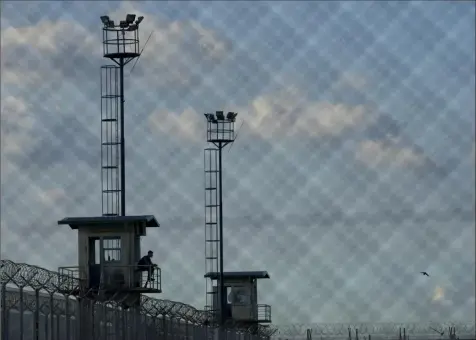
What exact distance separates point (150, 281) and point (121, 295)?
1.11m

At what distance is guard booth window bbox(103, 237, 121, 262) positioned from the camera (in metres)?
53.8

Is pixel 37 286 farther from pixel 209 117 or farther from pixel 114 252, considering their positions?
pixel 209 117

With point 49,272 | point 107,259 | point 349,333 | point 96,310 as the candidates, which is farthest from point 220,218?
point 49,272

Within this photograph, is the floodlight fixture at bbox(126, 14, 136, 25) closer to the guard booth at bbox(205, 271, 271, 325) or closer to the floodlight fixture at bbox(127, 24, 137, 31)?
the floodlight fixture at bbox(127, 24, 137, 31)

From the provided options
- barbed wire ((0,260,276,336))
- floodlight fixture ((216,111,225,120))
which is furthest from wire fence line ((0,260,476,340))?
floodlight fixture ((216,111,225,120))

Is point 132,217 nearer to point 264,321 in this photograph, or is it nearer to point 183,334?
point 183,334

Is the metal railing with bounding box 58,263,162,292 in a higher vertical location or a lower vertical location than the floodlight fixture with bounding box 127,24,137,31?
lower

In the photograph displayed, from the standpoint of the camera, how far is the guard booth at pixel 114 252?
5272 centimetres

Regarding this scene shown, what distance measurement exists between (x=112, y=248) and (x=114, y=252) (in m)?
0.21

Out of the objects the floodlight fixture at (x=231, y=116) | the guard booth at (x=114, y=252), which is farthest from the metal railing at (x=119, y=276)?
the floodlight fixture at (x=231, y=116)

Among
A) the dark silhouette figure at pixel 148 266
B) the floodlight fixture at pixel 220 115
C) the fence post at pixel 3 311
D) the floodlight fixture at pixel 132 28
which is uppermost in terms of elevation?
the floodlight fixture at pixel 220 115

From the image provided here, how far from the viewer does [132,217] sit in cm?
5359

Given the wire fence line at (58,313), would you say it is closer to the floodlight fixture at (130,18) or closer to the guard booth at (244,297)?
the floodlight fixture at (130,18)

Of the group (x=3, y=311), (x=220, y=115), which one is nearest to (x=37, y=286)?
(x=3, y=311)
